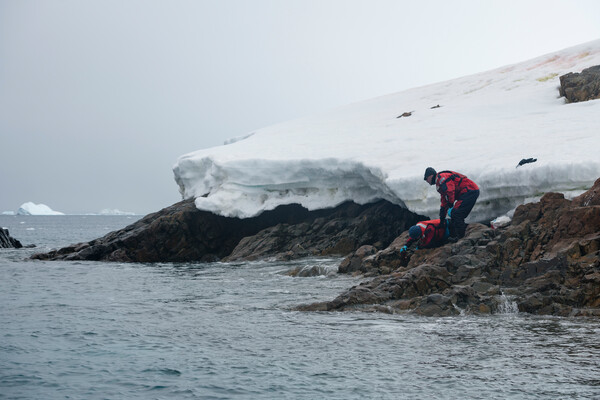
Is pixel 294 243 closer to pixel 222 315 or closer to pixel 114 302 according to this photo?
pixel 114 302

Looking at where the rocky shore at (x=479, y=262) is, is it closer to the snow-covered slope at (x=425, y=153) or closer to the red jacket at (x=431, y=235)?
the red jacket at (x=431, y=235)

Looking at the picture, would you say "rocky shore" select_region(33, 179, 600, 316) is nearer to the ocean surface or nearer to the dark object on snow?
the ocean surface

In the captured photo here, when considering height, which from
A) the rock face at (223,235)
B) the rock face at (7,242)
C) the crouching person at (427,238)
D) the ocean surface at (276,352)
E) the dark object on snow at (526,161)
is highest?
the rock face at (7,242)

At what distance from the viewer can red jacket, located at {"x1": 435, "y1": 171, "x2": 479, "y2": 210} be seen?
49.1 feet

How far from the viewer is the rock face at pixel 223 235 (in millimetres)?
21000

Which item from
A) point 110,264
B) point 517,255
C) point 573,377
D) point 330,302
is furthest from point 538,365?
point 110,264

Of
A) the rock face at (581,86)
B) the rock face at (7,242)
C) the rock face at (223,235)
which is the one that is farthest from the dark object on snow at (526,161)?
the rock face at (7,242)

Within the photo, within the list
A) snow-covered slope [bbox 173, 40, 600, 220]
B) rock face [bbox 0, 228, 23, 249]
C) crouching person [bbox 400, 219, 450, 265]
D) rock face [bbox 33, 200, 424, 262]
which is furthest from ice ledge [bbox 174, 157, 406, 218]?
rock face [bbox 0, 228, 23, 249]

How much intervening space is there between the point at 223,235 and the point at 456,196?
11.2 m

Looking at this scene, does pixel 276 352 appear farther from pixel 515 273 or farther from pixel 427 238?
pixel 427 238

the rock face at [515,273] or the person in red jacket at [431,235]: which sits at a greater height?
the person in red jacket at [431,235]

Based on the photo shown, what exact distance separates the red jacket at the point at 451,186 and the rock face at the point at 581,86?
11.1 m

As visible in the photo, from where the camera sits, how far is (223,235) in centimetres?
2402

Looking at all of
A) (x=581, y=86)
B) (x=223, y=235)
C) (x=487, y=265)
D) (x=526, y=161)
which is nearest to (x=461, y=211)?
(x=526, y=161)
